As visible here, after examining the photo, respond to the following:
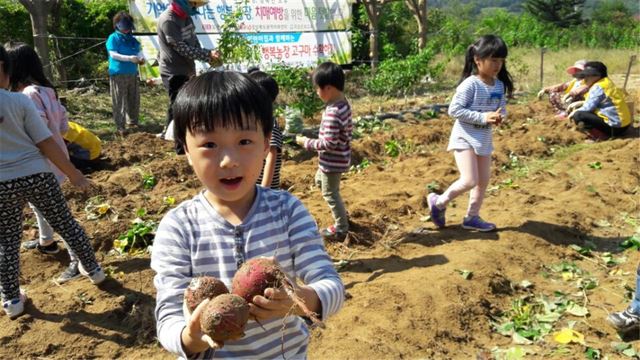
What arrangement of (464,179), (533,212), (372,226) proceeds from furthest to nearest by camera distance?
(533,212) → (372,226) → (464,179)

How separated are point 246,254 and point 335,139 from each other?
249cm

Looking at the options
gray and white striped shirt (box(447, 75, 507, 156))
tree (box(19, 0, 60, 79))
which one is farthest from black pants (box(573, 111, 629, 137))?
tree (box(19, 0, 60, 79))

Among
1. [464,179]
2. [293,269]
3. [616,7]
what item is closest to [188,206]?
[293,269]

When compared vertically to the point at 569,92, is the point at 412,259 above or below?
below

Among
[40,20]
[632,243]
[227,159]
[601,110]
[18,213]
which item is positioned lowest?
[632,243]

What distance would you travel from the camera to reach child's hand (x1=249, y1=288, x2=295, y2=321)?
122 cm

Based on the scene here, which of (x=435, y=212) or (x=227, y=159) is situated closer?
(x=227, y=159)

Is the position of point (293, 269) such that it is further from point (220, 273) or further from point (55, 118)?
point (55, 118)

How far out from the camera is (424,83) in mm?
14516

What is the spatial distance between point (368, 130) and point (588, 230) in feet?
14.9

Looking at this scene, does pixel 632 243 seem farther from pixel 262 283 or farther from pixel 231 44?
pixel 231 44

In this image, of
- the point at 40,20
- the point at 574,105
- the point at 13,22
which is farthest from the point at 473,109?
the point at 13,22

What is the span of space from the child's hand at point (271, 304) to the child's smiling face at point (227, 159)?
342mm

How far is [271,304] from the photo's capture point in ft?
4.06
